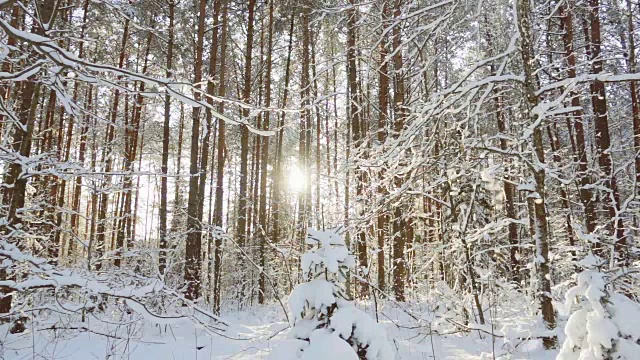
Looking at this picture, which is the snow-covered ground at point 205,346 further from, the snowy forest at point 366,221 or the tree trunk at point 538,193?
the tree trunk at point 538,193

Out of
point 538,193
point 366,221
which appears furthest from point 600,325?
point 366,221

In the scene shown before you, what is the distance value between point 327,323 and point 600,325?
166 centimetres

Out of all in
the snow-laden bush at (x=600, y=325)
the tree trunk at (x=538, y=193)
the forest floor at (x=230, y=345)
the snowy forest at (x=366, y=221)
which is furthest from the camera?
the forest floor at (x=230, y=345)

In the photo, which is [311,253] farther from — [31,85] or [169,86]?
[31,85]

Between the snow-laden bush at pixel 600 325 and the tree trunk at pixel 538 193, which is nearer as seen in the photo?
the snow-laden bush at pixel 600 325

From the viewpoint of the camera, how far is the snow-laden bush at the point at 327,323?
7.63 ft

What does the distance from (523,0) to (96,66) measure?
4.22 m

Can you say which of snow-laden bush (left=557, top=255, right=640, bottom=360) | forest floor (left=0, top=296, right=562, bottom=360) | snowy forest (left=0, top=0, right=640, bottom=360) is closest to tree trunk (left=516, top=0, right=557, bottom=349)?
snowy forest (left=0, top=0, right=640, bottom=360)

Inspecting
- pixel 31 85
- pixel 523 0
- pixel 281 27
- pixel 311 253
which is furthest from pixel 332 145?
pixel 311 253

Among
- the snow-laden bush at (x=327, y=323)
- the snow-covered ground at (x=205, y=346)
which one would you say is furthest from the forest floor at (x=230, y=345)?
the snow-laden bush at (x=327, y=323)

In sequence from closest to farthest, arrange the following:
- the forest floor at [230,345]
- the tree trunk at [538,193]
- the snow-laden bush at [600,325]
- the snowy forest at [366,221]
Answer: the snow-laden bush at [600,325] < the snowy forest at [366,221] < the tree trunk at [538,193] < the forest floor at [230,345]

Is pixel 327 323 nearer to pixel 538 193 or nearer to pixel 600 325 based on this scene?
pixel 600 325

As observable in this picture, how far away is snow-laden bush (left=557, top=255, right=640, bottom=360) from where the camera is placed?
2.29 metres

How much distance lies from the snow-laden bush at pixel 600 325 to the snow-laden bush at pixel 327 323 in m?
1.20
